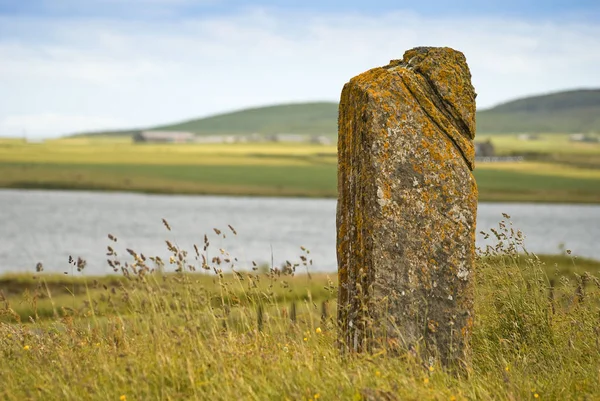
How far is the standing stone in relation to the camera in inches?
333

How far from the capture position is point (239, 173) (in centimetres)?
11950

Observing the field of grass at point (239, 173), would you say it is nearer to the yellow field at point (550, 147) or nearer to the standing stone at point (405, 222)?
the yellow field at point (550, 147)

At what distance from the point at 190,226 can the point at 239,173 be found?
55397mm

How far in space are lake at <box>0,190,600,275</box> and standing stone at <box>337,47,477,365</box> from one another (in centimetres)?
2349

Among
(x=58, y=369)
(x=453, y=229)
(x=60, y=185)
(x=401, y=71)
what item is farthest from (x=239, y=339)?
(x=60, y=185)

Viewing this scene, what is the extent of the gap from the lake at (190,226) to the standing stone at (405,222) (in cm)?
2349

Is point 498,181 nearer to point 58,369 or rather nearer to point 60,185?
point 60,185

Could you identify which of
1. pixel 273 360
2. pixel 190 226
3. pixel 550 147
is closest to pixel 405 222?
pixel 273 360

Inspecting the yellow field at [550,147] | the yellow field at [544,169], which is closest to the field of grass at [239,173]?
the yellow field at [544,169]

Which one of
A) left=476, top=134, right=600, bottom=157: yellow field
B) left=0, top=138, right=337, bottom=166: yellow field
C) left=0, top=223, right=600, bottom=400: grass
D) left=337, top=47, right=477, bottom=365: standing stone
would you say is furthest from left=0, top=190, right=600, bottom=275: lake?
left=476, top=134, right=600, bottom=157: yellow field

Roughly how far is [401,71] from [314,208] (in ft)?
277

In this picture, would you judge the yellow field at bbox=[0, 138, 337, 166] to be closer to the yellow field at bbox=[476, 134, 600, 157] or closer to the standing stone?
the yellow field at bbox=[476, 134, 600, 157]

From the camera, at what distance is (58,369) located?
7.98 m

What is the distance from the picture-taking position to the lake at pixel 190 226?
48.7 meters
